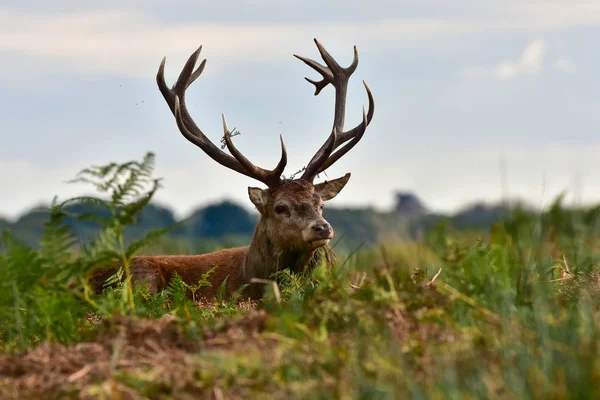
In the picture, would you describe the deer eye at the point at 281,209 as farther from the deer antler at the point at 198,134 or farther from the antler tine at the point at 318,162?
the antler tine at the point at 318,162

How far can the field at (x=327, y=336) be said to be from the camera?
3707 mm

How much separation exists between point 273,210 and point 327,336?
5506mm

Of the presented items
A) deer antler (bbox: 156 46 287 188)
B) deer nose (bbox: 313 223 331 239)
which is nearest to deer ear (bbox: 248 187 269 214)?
deer antler (bbox: 156 46 287 188)

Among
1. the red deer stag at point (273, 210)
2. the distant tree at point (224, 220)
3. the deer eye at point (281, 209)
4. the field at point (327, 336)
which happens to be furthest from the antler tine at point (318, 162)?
the distant tree at point (224, 220)

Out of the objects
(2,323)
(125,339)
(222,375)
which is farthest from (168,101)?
(222,375)

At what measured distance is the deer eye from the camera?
32.2 ft

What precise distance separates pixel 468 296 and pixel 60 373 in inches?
77.8

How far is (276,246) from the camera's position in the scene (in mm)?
9938

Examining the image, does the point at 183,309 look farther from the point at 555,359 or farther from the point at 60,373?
the point at 555,359

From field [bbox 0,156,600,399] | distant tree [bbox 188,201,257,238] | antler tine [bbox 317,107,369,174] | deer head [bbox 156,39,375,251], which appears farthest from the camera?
distant tree [bbox 188,201,257,238]

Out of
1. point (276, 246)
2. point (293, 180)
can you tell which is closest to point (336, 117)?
point (293, 180)

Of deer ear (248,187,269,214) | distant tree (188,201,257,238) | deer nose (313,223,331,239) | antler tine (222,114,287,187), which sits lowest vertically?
deer nose (313,223,331,239)

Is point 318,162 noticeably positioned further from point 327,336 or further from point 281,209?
point 327,336

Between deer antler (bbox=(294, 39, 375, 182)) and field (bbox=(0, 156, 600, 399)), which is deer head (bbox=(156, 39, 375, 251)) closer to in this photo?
deer antler (bbox=(294, 39, 375, 182))
